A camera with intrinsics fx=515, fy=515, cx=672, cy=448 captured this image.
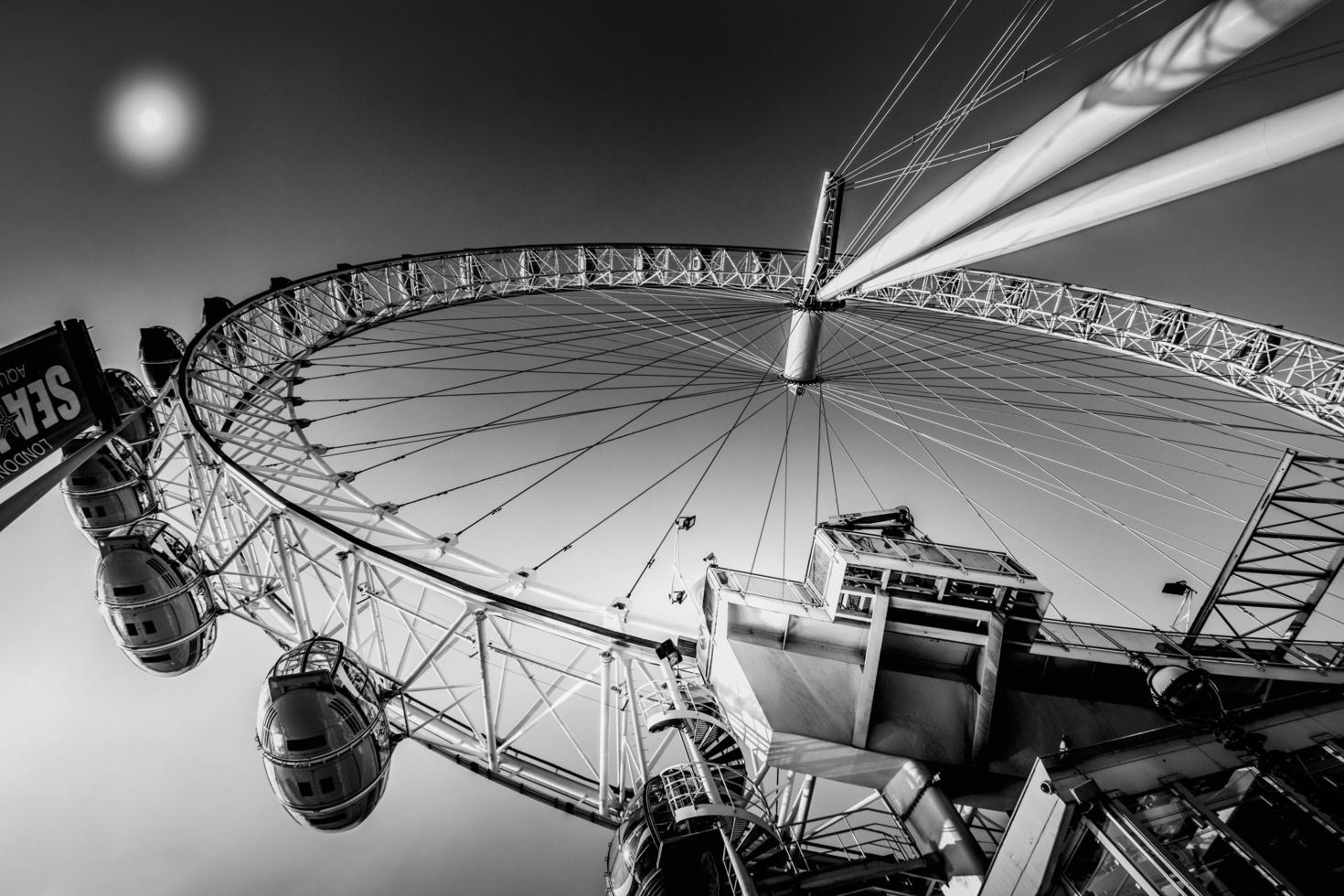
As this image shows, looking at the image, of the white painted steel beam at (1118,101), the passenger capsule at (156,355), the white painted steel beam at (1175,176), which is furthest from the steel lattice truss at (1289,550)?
the passenger capsule at (156,355)

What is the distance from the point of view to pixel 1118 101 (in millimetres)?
5750

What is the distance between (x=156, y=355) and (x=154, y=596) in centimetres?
975

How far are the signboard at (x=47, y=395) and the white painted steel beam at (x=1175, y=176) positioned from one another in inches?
610

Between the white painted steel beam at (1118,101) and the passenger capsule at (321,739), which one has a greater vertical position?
the white painted steel beam at (1118,101)

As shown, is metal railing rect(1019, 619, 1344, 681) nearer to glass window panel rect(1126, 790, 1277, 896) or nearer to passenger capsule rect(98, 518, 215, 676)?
glass window panel rect(1126, 790, 1277, 896)

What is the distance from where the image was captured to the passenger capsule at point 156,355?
1597cm

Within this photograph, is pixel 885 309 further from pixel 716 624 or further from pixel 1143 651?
pixel 716 624

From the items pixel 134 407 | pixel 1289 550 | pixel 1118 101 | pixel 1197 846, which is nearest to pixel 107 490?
pixel 134 407

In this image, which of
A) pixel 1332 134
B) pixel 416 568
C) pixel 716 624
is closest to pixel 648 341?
pixel 716 624

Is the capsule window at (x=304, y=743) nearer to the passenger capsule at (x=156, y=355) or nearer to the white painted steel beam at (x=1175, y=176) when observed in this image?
the white painted steel beam at (x=1175, y=176)

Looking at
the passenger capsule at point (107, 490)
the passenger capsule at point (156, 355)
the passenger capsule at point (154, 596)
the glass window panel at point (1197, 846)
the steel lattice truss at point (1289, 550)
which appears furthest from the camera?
the passenger capsule at point (156, 355)

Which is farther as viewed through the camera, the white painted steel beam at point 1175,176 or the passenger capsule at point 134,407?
the passenger capsule at point 134,407

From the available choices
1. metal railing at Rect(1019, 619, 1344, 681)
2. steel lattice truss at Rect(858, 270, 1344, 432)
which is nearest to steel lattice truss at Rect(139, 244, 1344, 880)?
steel lattice truss at Rect(858, 270, 1344, 432)

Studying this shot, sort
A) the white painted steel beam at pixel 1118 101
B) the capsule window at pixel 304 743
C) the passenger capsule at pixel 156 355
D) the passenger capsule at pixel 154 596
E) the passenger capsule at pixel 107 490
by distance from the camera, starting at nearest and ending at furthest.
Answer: the white painted steel beam at pixel 1118 101, the capsule window at pixel 304 743, the passenger capsule at pixel 154 596, the passenger capsule at pixel 107 490, the passenger capsule at pixel 156 355
